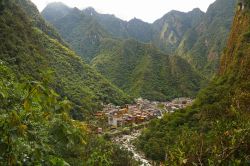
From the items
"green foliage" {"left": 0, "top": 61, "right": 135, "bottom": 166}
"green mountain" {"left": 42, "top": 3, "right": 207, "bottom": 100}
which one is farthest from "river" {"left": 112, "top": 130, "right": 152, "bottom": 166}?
"green foliage" {"left": 0, "top": 61, "right": 135, "bottom": 166}

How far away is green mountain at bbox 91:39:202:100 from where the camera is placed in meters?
140

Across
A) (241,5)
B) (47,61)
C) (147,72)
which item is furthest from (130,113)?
(147,72)

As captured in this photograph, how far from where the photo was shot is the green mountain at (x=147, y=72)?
461 ft

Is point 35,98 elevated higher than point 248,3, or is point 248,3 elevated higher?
point 248,3

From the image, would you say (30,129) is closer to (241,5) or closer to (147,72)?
(241,5)

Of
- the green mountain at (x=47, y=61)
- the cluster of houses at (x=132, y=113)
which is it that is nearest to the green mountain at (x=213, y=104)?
the cluster of houses at (x=132, y=113)

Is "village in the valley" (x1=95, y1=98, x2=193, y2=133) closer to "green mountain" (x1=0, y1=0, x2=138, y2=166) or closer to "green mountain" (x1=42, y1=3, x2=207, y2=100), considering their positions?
"green mountain" (x1=0, y1=0, x2=138, y2=166)

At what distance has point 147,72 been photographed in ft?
479

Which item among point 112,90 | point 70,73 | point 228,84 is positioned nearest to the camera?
point 228,84

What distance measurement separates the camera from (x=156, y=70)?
15025 cm

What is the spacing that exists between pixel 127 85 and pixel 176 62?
80.0 feet

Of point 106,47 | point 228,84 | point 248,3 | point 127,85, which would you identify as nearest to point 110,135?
point 228,84

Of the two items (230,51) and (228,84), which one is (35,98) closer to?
(228,84)

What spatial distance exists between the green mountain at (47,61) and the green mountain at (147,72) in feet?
78.1
